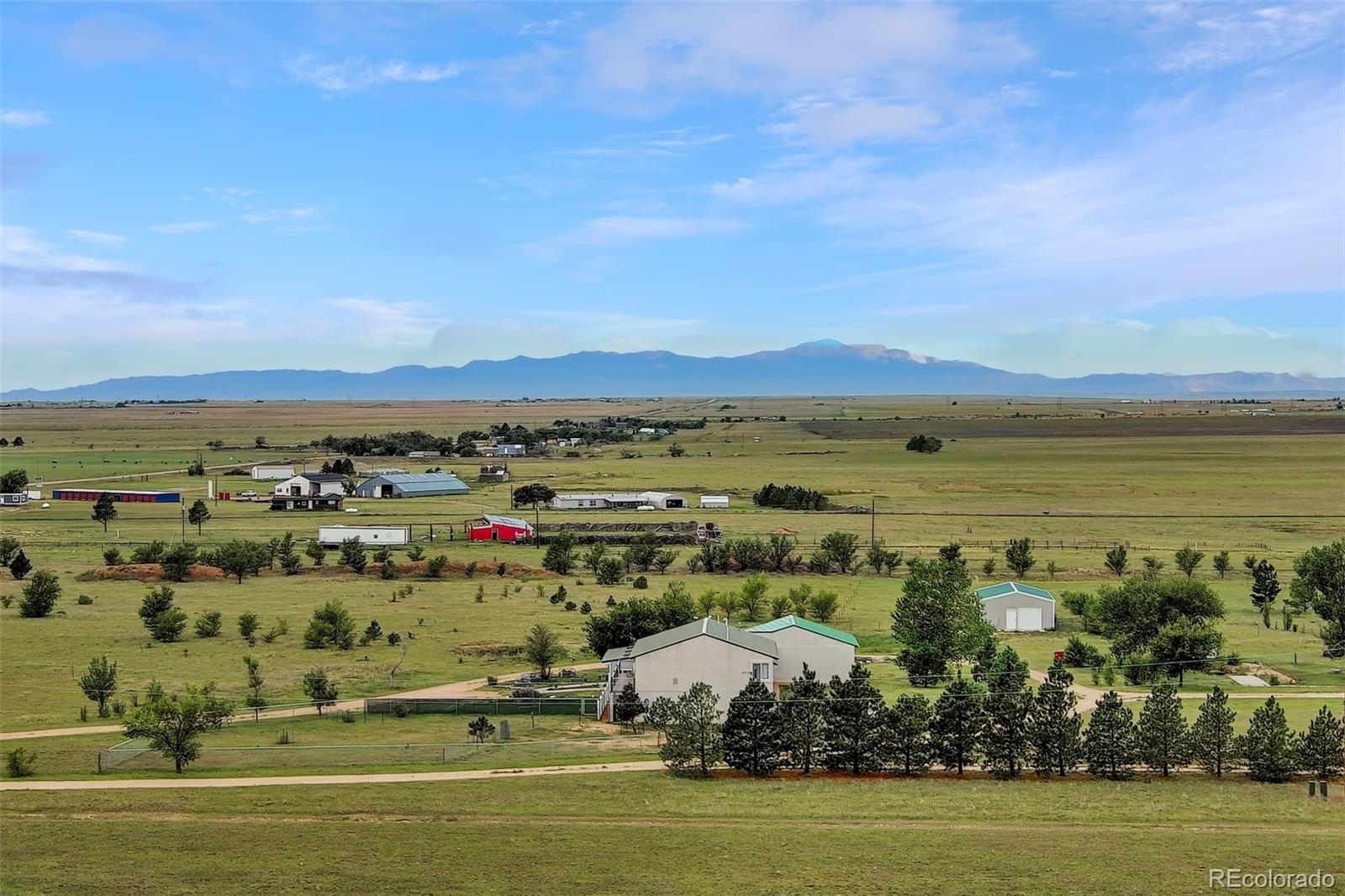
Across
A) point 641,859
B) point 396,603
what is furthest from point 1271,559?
point 641,859

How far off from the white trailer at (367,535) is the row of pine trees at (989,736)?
4884 centimetres

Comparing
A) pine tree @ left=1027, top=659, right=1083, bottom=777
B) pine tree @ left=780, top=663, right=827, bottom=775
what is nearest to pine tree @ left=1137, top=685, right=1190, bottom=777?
pine tree @ left=1027, top=659, right=1083, bottom=777

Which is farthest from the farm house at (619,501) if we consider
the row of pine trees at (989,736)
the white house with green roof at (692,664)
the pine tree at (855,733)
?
the pine tree at (855,733)

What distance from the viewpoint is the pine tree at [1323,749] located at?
2886 centimetres

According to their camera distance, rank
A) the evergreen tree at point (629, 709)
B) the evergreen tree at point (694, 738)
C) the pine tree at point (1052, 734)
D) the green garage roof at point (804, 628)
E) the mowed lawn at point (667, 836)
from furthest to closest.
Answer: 1. the green garage roof at point (804, 628)
2. the evergreen tree at point (629, 709)
3. the evergreen tree at point (694, 738)
4. the pine tree at point (1052, 734)
5. the mowed lawn at point (667, 836)

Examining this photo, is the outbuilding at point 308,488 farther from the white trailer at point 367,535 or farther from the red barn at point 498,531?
the red barn at point 498,531

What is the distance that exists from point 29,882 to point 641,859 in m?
12.1

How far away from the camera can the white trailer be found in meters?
74.8

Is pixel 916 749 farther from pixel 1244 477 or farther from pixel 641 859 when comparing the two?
pixel 1244 477

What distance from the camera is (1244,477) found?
121 meters

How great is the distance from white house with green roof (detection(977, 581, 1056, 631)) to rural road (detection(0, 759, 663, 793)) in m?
26.4

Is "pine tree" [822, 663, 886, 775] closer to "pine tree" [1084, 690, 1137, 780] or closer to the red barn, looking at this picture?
"pine tree" [1084, 690, 1137, 780]

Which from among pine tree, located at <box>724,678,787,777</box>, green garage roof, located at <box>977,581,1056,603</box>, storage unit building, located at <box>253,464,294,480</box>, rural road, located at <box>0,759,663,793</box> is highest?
storage unit building, located at <box>253,464,294,480</box>

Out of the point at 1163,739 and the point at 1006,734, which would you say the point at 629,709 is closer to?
the point at 1006,734
